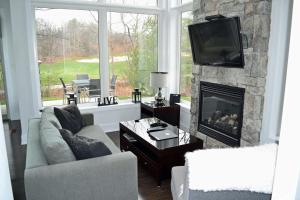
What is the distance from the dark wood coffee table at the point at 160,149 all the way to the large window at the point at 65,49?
1915 mm

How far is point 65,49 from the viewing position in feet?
14.4

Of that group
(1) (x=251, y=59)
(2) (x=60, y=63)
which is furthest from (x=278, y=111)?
(2) (x=60, y=63)

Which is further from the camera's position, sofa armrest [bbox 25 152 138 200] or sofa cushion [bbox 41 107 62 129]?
sofa cushion [bbox 41 107 62 129]

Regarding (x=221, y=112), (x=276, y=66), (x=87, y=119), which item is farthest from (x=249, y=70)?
(x=87, y=119)

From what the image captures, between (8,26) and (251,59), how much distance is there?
16.9ft

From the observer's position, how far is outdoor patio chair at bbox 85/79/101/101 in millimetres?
4715

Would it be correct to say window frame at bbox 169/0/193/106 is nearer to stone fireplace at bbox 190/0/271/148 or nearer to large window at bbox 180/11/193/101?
large window at bbox 180/11/193/101

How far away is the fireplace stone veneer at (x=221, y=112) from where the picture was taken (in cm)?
323

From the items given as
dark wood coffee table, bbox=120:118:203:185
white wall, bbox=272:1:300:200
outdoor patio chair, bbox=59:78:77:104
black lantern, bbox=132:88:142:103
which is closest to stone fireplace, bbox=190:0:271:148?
dark wood coffee table, bbox=120:118:203:185

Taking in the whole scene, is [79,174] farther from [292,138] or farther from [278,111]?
[278,111]

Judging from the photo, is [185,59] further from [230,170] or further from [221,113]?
[230,170]

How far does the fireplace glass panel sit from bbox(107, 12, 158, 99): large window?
5.63 feet

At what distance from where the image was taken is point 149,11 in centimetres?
494

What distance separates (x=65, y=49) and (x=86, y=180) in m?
3.12
